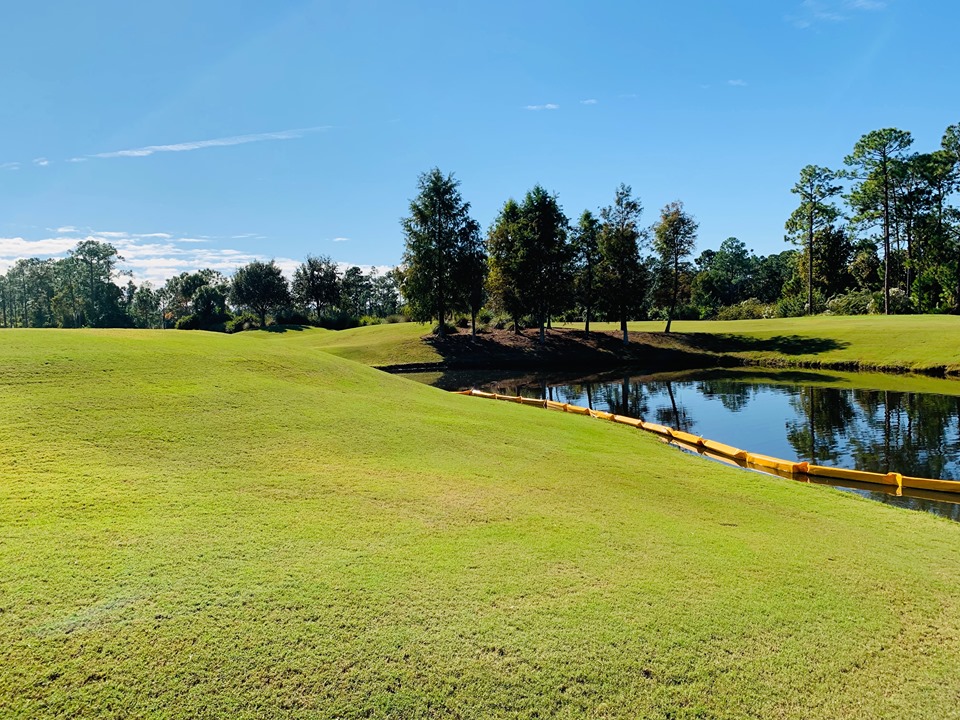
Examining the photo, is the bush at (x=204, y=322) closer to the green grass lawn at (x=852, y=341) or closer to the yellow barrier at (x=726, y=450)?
the green grass lawn at (x=852, y=341)

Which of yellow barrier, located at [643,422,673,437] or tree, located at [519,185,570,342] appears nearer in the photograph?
yellow barrier, located at [643,422,673,437]

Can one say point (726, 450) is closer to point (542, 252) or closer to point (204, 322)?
point (542, 252)

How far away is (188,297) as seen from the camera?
12256 centimetres

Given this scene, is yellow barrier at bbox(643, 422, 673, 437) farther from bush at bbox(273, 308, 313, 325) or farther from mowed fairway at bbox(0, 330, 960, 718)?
bush at bbox(273, 308, 313, 325)

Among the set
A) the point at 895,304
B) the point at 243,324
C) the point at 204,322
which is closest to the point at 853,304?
the point at 895,304

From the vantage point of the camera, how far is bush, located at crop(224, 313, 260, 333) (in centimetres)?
8988

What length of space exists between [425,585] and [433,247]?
54004 millimetres

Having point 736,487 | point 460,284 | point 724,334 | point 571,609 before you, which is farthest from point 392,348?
point 571,609

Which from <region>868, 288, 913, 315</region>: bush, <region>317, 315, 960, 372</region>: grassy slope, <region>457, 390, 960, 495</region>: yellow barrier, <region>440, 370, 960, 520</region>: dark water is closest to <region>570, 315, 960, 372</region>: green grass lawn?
<region>317, 315, 960, 372</region>: grassy slope

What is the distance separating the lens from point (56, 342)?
17.3m

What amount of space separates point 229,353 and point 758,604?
17203mm

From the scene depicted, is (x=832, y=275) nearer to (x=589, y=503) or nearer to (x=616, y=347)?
(x=616, y=347)

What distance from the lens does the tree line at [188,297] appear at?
318 feet

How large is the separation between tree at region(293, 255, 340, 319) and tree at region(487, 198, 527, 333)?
4810 cm
